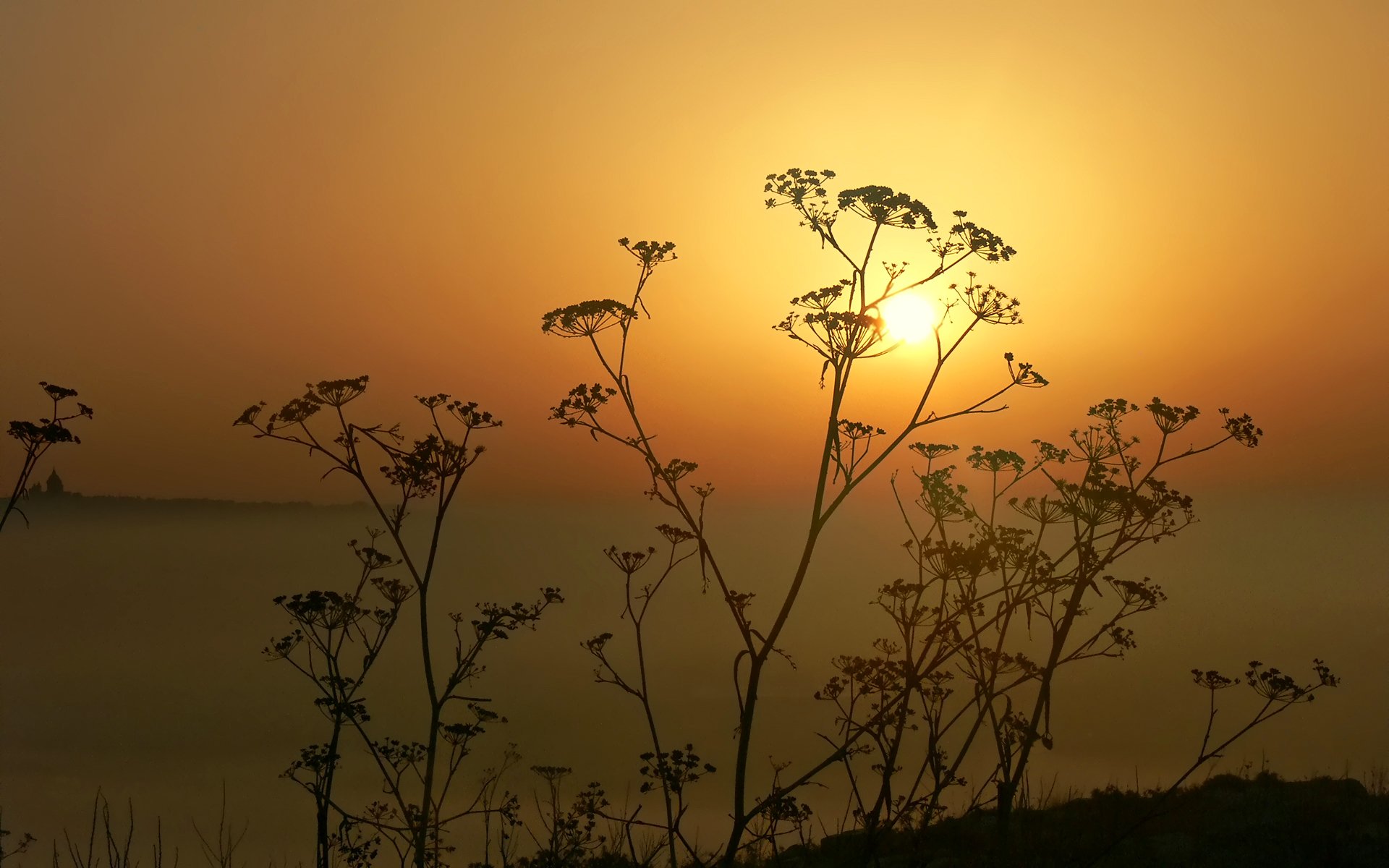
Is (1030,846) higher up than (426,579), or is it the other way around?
(426,579)

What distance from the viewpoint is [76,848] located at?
8430mm

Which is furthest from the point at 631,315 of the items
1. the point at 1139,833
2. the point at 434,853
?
the point at 1139,833

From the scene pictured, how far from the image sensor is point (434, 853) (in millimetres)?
8938

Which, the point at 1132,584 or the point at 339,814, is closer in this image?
the point at 339,814

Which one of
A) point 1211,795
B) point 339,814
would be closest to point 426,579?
point 339,814

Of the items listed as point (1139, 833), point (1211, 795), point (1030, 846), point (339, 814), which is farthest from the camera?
→ point (1211, 795)

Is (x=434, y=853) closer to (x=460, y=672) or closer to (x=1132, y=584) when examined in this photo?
(x=460, y=672)

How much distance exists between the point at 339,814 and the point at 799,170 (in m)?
7.05

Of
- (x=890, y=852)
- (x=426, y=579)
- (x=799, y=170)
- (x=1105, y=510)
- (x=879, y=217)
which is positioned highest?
(x=799, y=170)

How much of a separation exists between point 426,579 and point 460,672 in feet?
2.98

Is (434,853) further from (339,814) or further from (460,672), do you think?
(460,672)

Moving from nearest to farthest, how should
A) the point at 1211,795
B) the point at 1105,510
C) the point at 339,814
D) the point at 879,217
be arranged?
1. the point at 879,217
2. the point at 339,814
3. the point at 1105,510
4. the point at 1211,795

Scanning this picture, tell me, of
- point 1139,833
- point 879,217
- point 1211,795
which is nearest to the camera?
point 879,217

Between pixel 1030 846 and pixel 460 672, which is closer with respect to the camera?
pixel 460 672
